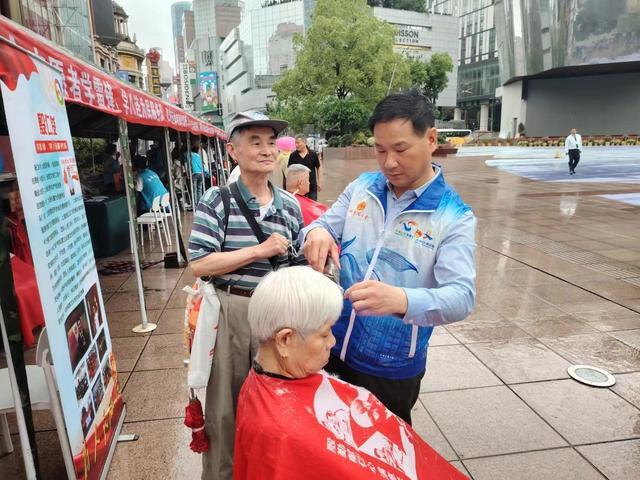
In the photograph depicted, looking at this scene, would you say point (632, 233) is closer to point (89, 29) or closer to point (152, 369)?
point (152, 369)

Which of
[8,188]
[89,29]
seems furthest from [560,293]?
[89,29]

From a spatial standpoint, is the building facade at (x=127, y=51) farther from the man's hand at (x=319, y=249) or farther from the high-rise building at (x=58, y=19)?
the man's hand at (x=319, y=249)

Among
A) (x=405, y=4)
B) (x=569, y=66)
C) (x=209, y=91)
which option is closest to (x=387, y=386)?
(x=569, y=66)

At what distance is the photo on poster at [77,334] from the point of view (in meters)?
2.11

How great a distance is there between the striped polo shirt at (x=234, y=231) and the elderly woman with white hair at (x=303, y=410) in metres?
0.64

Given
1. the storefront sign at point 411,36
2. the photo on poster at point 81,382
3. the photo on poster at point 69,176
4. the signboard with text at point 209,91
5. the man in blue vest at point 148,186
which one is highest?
the storefront sign at point 411,36

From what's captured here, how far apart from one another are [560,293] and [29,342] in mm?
5753

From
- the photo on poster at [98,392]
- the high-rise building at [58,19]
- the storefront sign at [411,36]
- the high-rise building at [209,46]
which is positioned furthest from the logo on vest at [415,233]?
the high-rise building at [209,46]

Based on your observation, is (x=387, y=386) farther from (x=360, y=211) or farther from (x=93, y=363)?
(x=93, y=363)

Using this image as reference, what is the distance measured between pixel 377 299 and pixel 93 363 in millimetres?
1879

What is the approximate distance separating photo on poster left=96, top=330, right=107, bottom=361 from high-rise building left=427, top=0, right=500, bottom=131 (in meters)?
76.0

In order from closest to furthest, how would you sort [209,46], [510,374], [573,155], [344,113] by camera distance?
1. [510,374]
2. [573,155]
3. [344,113]
4. [209,46]

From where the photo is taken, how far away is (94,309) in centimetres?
254

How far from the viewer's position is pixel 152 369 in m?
3.81
